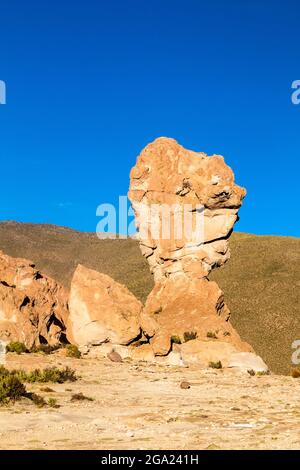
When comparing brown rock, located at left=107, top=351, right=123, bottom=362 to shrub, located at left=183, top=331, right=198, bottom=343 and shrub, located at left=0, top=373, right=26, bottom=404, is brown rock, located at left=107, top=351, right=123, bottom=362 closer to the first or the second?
shrub, located at left=183, top=331, right=198, bottom=343

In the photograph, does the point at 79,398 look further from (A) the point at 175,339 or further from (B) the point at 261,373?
(A) the point at 175,339

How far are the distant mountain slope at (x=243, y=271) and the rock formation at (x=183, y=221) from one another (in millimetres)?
17402

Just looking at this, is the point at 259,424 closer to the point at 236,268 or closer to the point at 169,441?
the point at 169,441

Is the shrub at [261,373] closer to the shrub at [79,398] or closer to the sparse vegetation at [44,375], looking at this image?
the sparse vegetation at [44,375]

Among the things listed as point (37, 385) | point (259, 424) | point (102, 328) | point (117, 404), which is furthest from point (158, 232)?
point (259, 424)

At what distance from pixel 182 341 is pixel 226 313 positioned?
A: 4.67m

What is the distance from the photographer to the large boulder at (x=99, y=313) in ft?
93.7

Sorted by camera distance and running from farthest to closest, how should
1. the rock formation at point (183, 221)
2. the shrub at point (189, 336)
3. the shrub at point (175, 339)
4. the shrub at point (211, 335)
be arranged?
the rock formation at point (183, 221), the shrub at point (211, 335), the shrub at point (189, 336), the shrub at point (175, 339)

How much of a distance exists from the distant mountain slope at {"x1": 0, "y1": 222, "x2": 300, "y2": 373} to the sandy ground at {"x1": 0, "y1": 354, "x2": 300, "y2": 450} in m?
27.0

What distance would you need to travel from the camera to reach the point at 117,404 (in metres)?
16.4

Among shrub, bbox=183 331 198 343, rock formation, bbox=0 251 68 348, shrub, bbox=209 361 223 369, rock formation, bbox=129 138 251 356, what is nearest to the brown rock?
rock formation, bbox=0 251 68 348

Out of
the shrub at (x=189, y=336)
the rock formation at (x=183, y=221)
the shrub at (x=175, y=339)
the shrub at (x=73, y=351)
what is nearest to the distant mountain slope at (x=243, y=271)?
the rock formation at (x=183, y=221)

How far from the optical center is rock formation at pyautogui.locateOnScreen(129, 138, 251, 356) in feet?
110

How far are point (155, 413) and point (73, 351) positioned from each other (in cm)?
1378
